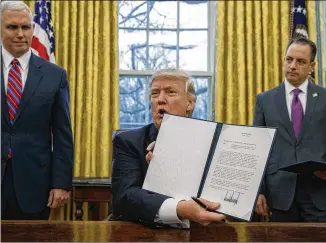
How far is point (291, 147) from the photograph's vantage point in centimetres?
312

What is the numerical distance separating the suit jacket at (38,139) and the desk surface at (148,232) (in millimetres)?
1055

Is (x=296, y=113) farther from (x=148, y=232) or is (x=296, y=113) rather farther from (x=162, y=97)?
(x=148, y=232)

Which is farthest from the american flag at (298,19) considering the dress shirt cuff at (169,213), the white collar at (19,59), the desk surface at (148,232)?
the dress shirt cuff at (169,213)

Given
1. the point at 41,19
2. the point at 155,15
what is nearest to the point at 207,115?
the point at 155,15

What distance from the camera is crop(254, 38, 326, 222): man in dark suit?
118 inches

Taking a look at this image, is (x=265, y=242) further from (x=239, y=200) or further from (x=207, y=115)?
(x=207, y=115)

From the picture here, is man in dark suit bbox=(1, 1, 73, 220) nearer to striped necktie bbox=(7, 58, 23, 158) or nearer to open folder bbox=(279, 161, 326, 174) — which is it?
striped necktie bbox=(7, 58, 23, 158)

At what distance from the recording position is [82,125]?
5.10 metres

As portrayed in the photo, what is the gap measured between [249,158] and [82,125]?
3.68 m

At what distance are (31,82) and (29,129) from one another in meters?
0.28

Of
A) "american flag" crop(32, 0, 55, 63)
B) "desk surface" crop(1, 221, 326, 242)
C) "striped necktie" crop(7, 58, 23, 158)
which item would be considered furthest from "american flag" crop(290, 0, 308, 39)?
"desk surface" crop(1, 221, 326, 242)

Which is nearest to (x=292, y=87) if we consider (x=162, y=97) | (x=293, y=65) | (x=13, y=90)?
(x=293, y=65)

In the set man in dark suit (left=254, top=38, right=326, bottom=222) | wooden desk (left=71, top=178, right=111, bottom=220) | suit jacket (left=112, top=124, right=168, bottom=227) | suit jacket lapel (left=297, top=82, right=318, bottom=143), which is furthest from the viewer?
wooden desk (left=71, top=178, right=111, bottom=220)

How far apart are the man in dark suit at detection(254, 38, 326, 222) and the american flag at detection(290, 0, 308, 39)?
6.17ft
